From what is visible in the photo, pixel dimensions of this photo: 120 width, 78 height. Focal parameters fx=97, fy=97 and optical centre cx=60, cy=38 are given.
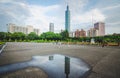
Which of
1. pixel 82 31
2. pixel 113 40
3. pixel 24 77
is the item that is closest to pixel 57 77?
pixel 24 77

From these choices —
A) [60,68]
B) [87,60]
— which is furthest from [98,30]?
[60,68]

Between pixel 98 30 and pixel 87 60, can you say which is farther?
pixel 98 30

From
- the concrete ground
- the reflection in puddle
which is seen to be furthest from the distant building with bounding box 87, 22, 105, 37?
the reflection in puddle

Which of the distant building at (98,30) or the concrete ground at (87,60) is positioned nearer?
the concrete ground at (87,60)

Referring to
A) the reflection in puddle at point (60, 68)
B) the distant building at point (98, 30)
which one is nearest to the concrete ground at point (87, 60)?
the reflection in puddle at point (60, 68)

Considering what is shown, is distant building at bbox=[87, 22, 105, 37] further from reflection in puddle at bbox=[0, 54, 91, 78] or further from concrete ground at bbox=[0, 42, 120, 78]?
reflection in puddle at bbox=[0, 54, 91, 78]

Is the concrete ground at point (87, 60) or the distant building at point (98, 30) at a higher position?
the distant building at point (98, 30)

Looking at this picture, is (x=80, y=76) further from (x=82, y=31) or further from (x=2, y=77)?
(x=82, y=31)

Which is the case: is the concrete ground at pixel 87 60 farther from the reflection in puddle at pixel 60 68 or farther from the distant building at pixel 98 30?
the distant building at pixel 98 30

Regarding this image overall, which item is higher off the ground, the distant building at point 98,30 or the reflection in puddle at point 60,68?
the distant building at point 98,30

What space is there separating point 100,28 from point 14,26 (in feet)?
395

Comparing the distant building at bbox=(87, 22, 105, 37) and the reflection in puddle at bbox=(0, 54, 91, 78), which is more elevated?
the distant building at bbox=(87, 22, 105, 37)

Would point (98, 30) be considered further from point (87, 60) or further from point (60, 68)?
point (60, 68)

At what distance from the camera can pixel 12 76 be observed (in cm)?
482
